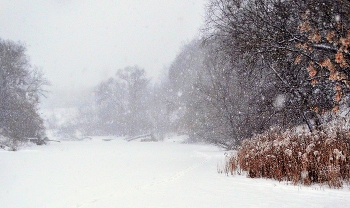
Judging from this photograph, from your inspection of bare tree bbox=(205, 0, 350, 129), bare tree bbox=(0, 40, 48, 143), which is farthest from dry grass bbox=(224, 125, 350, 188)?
bare tree bbox=(0, 40, 48, 143)

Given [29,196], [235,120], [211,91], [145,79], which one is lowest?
[29,196]

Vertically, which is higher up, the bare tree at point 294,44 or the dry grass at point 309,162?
the bare tree at point 294,44

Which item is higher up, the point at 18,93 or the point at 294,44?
the point at 18,93

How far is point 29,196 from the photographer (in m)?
6.00

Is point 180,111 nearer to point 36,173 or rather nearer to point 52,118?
point 36,173

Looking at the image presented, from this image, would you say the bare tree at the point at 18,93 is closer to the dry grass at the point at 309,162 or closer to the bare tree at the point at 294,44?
the bare tree at the point at 294,44

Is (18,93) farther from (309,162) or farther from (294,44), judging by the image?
(309,162)

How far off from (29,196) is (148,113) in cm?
3874

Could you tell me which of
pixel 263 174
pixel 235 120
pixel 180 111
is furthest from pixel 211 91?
pixel 180 111

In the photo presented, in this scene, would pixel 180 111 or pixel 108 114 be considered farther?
pixel 108 114

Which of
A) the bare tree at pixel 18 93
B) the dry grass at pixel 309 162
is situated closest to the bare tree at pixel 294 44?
the dry grass at pixel 309 162

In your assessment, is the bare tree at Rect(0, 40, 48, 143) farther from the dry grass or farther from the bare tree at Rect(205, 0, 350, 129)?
the dry grass

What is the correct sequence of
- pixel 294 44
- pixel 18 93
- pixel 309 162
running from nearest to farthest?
pixel 309 162, pixel 294 44, pixel 18 93

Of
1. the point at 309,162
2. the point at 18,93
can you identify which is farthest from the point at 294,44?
the point at 18,93
